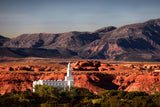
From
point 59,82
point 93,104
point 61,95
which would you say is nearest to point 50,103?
point 93,104

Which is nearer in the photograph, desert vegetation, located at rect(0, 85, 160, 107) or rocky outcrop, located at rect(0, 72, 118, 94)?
desert vegetation, located at rect(0, 85, 160, 107)

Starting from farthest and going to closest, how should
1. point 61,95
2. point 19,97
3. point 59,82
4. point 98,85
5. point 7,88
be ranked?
point 98,85 → point 7,88 → point 59,82 → point 61,95 → point 19,97

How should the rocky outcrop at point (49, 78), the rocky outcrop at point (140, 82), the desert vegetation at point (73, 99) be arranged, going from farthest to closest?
the rocky outcrop at point (140, 82)
the rocky outcrop at point (49, 78)
the desert vegetation at point (73, 99)

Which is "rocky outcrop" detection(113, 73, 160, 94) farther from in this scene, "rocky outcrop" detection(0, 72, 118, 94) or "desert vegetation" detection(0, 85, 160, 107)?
"desert vegetation" detection(0, 85, 160, 107)

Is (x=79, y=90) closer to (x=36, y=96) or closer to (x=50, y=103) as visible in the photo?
(x=36, y=96)

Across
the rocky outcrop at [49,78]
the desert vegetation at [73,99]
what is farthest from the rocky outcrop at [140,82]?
the desert vegetation at [73,99]

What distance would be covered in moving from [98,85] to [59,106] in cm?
7847

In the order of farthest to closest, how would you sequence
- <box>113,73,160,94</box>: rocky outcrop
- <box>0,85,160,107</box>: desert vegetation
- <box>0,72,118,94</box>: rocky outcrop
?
<box>113,73,160,94</box>: rocky outcrop < <box>0,72,118,94</box>: rocky outcrop < <box>0,85,160,107</box>: desert vegetation

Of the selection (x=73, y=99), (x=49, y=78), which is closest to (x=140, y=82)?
(x=49, y=78)

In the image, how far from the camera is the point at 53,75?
18925cm

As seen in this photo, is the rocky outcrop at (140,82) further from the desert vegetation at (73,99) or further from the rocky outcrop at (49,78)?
the desert vegetation at (73,99)

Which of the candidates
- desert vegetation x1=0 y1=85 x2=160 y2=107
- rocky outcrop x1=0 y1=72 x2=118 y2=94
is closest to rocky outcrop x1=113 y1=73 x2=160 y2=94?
rocky outcrop x1=0 y1=72 x2=118 y2=94

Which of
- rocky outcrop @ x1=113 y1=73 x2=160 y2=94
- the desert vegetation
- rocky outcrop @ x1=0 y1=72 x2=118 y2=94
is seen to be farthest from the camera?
rocky outcrop @ x1=113 y1=73 x2=160 y2=94

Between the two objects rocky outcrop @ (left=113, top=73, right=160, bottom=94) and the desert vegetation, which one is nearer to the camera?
the desert vegetation
